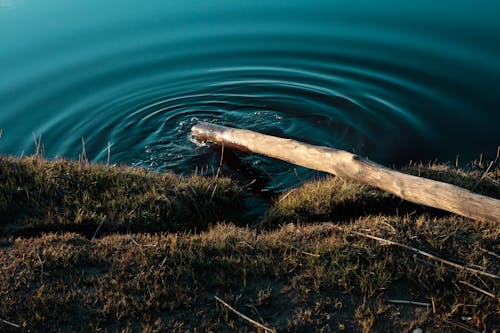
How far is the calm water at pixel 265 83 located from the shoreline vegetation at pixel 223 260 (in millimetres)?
2015

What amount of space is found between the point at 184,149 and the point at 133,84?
11.6 ft

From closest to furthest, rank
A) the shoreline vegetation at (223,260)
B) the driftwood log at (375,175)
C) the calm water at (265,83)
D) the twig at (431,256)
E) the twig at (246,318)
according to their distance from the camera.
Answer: the twig at (246,318)
the shoreline vegetation at (223,260)
the twig at (431,256)
the driftwood log at (375,175)
the calm water at (265,83)

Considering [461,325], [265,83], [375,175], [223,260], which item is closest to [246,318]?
[223,260]

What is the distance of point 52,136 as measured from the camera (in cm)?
1012

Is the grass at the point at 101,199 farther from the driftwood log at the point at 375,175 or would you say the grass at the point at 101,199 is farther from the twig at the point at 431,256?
the twig at the point at 431,256

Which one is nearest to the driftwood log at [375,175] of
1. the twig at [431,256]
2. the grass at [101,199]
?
the twig at [431,256]

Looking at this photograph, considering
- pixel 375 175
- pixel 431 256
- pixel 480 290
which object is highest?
pixel 375 175

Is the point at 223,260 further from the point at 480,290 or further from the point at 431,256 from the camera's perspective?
the point at 480,290

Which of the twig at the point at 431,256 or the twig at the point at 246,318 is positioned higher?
the twig at the point at 431,256

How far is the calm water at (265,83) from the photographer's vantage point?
949 centimetres

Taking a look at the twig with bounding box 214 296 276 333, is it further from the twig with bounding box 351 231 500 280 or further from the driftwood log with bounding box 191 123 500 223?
the driftwood log with bounding box 191 123 500 223

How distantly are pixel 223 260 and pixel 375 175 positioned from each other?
2.36 metres

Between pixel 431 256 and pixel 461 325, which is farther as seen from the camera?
pixel 431 256

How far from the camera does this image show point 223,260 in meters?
5.18
